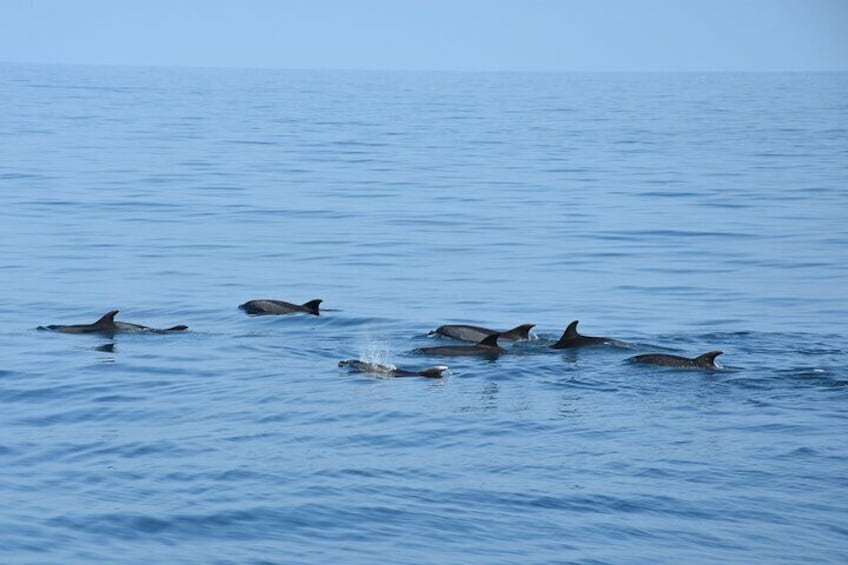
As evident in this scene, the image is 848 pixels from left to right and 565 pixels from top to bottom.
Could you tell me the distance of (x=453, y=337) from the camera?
20.6 m

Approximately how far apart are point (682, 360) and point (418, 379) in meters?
3.14

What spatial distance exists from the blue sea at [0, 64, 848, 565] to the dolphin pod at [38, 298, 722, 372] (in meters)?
0.22

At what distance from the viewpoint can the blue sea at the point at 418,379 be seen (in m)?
12.8

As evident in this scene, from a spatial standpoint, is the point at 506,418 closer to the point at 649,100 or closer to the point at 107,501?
the point at 107,501

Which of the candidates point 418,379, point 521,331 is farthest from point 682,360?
point 418,379

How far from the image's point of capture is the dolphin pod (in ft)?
61.0

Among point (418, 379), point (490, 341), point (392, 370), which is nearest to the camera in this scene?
point (418, 379)

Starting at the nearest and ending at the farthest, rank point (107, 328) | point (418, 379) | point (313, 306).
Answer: point (418, 379) < point (107, 328) < point (313, 306)

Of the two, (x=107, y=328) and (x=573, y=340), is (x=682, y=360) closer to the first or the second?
(x=573, y=340)

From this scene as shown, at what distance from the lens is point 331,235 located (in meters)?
34.2

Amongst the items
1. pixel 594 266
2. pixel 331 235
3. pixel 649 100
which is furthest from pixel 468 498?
pixel 649 100

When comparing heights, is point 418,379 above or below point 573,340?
below

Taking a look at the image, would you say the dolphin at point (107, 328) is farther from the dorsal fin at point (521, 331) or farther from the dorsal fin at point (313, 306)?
the dorsal fin at point (521, 331)

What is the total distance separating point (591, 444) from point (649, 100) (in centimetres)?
10662
